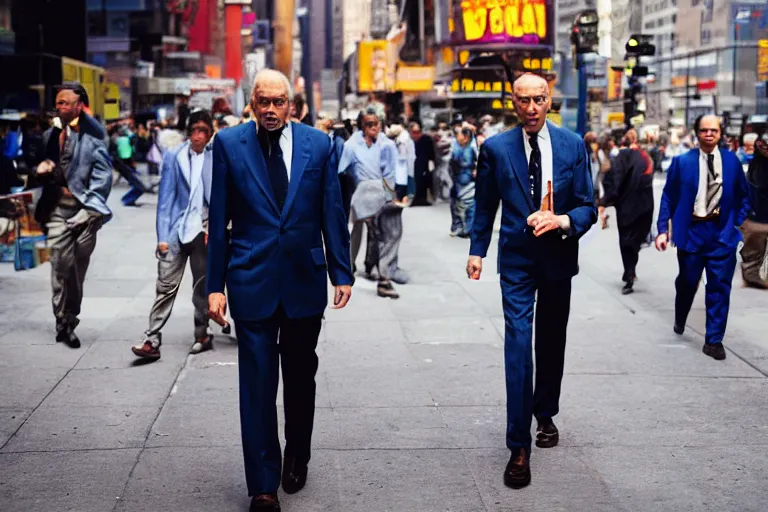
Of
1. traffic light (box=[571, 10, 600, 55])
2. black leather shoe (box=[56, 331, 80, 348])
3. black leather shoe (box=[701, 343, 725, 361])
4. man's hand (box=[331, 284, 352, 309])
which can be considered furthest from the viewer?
traffic light (box=[571, 10, 600, 55])

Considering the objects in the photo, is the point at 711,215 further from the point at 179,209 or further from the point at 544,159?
the point at 179,209

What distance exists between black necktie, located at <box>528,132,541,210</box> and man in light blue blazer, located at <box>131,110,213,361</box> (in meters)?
3.39

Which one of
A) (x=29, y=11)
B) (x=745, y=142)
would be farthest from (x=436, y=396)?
(x=29, y=11)

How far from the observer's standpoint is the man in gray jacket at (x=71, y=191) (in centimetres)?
891

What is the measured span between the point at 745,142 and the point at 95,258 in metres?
8.89

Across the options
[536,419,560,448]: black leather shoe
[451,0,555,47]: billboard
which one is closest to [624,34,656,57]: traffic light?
[536,419,560,448]: black leather shoe

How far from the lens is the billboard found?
42.6 m

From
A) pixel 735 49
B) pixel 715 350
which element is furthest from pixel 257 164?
pixel 735 49

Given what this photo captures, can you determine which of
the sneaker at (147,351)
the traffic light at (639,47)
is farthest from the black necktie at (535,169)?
the traffic light at (639,47)

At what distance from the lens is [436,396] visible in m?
7.50

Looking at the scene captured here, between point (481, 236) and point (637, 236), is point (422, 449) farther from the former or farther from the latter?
point (637, 236)

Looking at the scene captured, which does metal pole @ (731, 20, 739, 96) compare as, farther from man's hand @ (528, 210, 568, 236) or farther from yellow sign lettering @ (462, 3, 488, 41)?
man's hand @ (528, 210, 568, 236)

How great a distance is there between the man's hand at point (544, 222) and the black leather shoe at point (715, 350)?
356 cm

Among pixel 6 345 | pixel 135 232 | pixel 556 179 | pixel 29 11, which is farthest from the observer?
pixel 29 11
